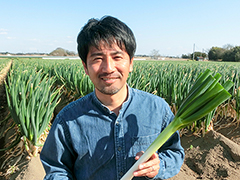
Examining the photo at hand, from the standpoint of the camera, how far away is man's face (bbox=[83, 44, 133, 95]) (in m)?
0.98

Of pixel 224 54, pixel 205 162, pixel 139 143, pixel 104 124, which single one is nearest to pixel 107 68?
pixel 104 124

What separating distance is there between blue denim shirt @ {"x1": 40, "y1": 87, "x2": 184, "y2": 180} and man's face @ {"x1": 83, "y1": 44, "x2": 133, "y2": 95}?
0.10 meters

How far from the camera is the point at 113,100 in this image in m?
1.07

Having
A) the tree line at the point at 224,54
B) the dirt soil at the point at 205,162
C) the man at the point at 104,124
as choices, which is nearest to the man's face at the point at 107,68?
the man at the point at 104,124

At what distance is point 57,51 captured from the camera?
73875 mm

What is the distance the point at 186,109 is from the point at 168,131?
4.1 inches

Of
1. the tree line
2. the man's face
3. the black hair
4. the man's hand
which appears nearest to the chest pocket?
the man's hand

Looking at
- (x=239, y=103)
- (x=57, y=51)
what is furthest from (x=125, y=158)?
(x=57, y=51)

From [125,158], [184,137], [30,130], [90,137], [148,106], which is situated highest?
[148,106]

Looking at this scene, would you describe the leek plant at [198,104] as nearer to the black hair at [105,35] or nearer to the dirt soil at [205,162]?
the black hair at [105,35]

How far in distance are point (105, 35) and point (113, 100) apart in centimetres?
31

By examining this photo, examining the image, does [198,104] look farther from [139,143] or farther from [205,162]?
[205,162]

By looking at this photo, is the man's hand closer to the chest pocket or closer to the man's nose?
the chest pocket

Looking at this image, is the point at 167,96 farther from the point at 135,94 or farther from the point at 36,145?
the point at 135,94
